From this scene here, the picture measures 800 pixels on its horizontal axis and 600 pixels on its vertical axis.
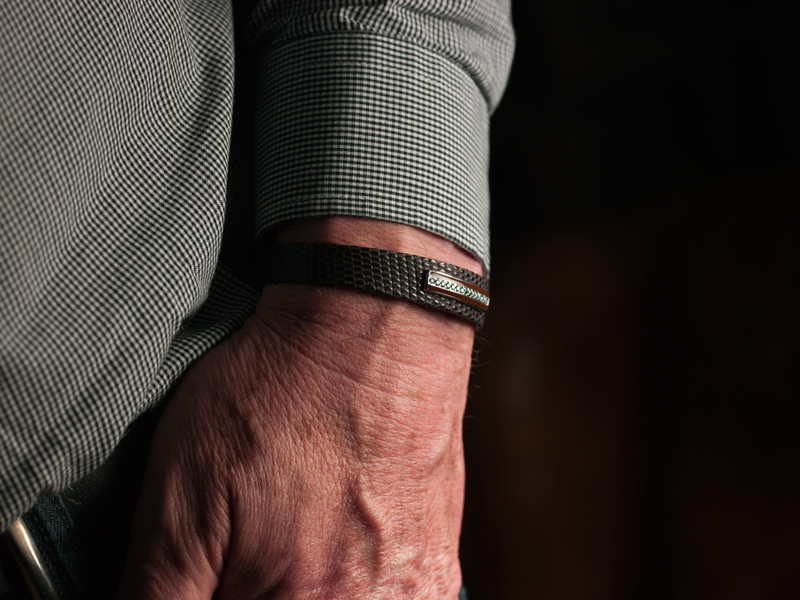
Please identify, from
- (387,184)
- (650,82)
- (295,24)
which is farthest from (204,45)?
(650,82)

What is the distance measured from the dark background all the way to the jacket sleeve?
650 mm

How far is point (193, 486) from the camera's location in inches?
16.6

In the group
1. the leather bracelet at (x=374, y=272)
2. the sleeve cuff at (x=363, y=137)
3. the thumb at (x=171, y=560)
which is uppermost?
the sleeve cuff at (x=363, y=137)

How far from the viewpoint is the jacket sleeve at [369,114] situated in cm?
46

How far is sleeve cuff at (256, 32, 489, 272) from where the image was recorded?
1.51 feet

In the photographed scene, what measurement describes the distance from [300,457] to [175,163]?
0.25 meters

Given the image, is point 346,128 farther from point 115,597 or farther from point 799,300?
point 799,300

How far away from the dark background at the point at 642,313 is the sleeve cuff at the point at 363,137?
66 cm

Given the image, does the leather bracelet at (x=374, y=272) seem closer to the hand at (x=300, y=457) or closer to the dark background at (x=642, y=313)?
the hand at (x=300, y=457)

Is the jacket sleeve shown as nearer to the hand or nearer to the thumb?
the hand

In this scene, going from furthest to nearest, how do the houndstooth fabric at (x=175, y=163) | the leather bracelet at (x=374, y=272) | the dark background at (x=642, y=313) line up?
the dark background at (x=642, y=313) → the leather bracelet at (x=374, y=272) → the houndstooth fabric at (x=175, y=163)

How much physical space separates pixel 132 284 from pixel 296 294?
131 mm

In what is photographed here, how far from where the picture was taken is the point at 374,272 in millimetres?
441

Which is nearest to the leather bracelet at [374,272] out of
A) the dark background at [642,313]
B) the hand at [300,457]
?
the hand at [300,457]
